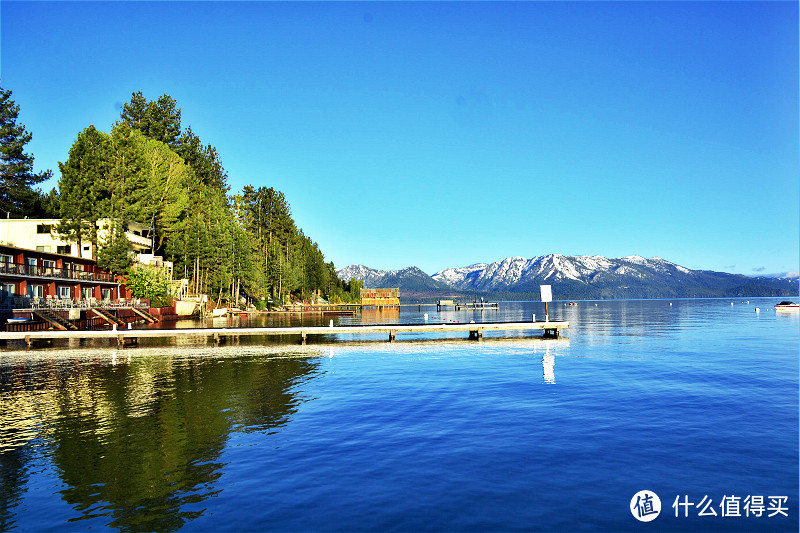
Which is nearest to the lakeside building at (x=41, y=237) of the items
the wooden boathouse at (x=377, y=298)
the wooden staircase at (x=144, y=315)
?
the wooden staircase at (x=144, y=315)

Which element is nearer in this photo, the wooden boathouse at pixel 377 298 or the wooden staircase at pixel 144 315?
the wooden staircase at pixel 144 315

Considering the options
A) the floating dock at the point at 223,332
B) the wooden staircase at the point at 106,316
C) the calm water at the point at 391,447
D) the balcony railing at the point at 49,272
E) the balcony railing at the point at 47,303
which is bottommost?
the calm water at the point at 391,447

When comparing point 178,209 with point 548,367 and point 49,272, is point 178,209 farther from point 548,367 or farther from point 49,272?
point 548,367

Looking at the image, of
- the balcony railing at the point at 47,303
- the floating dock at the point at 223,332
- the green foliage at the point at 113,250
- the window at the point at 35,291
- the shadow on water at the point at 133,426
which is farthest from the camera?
the green foliage at the point at 113,250

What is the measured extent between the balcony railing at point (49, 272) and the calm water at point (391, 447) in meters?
34.1

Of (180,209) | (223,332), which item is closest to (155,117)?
(180,209)

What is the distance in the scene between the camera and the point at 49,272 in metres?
69.6

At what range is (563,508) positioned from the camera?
11.9 m

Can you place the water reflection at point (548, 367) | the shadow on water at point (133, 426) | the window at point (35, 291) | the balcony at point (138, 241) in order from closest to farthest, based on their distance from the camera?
the shadow on water at point (133, 426) < the water reflection at point (548, 367) < the window at point (35, 291) < the balcony at point (138, 241)

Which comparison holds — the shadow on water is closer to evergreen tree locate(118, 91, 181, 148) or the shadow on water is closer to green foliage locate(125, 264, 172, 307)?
green foliage locate(125, 264, 172, 307)

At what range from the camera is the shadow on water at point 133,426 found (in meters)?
12.6

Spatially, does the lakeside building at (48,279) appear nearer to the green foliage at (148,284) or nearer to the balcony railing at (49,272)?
the balcony railing at (49,272)

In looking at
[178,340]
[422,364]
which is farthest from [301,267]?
[422,364]

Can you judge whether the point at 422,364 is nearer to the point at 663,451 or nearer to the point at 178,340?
the point at 663,451
